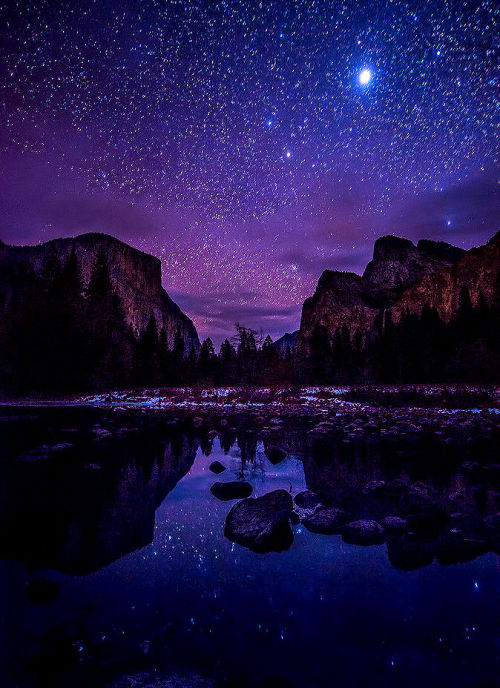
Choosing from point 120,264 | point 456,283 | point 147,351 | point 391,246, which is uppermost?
point 391,246

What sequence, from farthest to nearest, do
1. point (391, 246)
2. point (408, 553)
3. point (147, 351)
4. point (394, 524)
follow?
1. point (391, 246)
2. point (147, 351)
3. point (394, 524)
4. point (408, 553)

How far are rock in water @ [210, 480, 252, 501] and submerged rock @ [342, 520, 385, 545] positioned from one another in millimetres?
1624

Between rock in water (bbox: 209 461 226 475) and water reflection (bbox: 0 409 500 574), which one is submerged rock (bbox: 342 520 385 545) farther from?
rock in water (bbox: 209 461 226 475)

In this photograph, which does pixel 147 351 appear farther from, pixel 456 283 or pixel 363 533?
pixel 456 283

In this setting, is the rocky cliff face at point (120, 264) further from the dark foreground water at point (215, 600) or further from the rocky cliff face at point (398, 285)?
the dark foreground water at point (215, 600)

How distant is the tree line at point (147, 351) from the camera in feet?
111

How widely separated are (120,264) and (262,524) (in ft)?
460

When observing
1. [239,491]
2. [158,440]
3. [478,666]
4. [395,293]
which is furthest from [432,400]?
[395,293]

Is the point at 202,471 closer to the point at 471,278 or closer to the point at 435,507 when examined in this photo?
the point at 435,507

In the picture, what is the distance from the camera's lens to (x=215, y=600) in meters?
2.20

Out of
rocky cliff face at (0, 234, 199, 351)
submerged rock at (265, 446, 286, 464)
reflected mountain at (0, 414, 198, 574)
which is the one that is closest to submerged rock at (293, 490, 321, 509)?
reflected mountain at (0, 414, 198, 574)

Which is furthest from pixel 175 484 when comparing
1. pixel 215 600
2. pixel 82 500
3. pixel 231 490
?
pixel 215 600

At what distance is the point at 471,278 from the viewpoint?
101 meters

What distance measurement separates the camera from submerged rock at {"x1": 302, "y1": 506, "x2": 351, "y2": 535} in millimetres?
3297
